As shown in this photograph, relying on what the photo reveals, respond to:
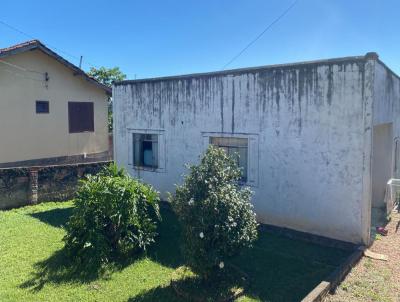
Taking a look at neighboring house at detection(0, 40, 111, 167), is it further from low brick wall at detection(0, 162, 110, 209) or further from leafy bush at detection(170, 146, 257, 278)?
leafy bush at detection(170, 146, 257, 278)

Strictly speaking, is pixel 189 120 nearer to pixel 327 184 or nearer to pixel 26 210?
pixel 327 184

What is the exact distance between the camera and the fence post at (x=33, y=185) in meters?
12.8

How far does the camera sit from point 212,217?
6039 millimetres

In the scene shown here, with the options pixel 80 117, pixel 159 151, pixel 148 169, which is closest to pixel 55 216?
pixel 148 169

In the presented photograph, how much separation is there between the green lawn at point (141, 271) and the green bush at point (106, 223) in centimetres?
37

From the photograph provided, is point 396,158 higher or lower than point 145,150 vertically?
lower

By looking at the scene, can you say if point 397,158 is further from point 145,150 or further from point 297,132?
point 145,150

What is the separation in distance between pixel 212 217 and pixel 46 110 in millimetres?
13535

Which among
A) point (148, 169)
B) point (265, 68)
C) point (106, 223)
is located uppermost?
point (265, 68)

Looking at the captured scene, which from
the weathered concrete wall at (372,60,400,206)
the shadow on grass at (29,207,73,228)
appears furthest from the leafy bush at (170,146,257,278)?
the weathered concrete wall at (372,60,400,206)

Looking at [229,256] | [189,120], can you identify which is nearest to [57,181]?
[189,120]

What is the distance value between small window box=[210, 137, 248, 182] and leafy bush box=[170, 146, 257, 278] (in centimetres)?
379

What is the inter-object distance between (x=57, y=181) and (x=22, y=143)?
3672mm

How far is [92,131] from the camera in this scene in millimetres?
18859
